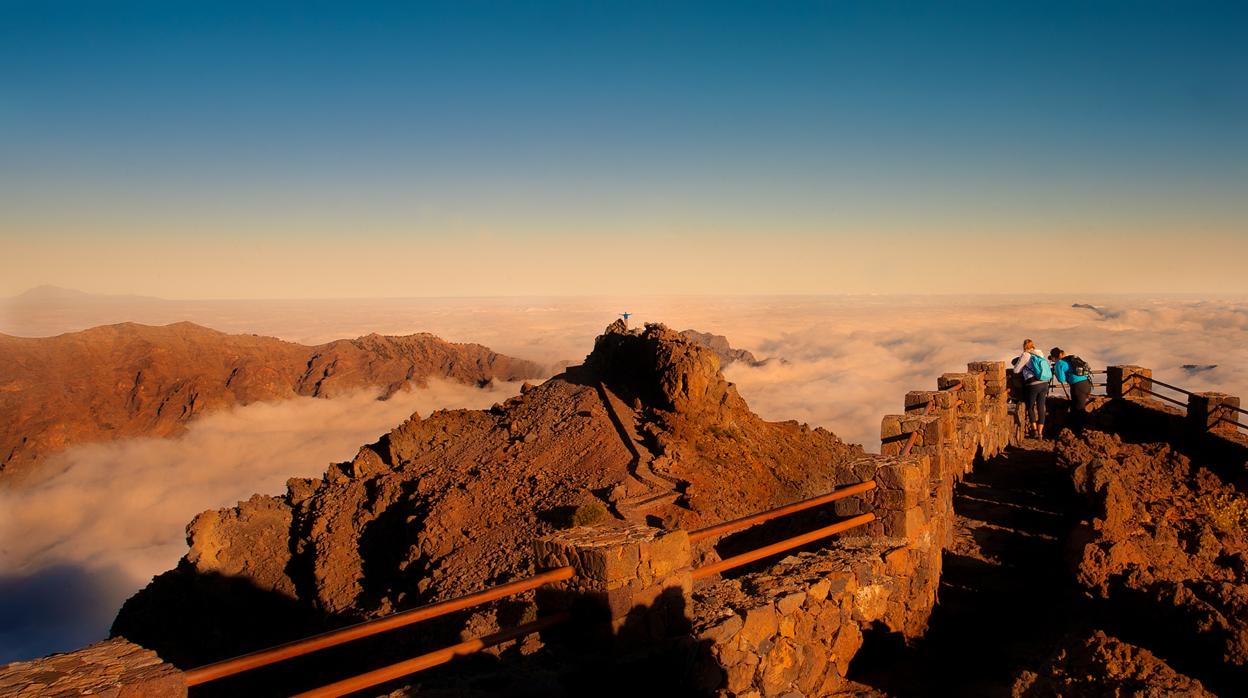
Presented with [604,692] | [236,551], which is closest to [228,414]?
[236,551]

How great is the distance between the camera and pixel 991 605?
820cm

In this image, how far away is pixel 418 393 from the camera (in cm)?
5994

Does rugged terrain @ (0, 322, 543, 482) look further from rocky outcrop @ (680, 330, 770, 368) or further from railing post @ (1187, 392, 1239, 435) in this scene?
railing post @ (1187, 392, 1239, 435)

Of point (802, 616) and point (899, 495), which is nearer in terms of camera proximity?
point (802, 616)

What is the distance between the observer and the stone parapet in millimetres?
3354

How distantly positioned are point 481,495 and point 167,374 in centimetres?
5738

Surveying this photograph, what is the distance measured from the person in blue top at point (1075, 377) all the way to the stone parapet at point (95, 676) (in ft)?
57.4

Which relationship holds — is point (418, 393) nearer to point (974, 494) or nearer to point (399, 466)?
point (399, 466)

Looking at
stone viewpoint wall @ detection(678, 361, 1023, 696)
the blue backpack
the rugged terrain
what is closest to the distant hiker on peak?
the blue backpack

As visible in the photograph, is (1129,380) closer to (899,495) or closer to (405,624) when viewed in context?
(899,495)

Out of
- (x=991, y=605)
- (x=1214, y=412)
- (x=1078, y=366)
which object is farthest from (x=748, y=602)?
(x=1078, y=366)

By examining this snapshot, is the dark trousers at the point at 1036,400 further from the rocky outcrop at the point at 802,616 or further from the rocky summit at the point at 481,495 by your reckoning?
the rocky outcrop at the point at 802,616

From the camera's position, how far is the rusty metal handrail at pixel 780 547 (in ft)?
18.6

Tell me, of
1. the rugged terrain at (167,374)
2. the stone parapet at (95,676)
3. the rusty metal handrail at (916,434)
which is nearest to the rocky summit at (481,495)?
the rusty metal handrail at (916,434)
